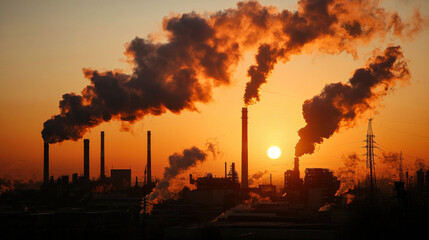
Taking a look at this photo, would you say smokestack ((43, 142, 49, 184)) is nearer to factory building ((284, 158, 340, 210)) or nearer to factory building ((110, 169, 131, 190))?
factory building ((110, 169, 131, 190))

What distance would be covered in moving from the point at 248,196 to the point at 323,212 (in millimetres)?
26247

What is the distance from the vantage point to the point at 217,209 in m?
77.3

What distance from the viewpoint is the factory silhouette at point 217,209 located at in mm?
51656

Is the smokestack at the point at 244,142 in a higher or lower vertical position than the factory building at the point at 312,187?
higher

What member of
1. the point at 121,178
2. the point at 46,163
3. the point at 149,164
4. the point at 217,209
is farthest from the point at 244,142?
the point at 121,178

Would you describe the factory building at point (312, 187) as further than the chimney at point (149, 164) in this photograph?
No

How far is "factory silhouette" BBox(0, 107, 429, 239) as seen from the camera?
51656 mm

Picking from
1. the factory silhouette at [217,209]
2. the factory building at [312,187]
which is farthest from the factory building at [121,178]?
the factory building at [312,187]

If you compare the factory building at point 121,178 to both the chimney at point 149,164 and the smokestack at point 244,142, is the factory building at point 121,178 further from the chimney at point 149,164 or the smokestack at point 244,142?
the smokestack at point 244,142

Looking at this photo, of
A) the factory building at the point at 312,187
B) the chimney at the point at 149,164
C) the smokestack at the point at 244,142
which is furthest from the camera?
the chimney at the point at 149,164

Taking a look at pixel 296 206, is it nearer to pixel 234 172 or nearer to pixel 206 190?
pixel 206 190

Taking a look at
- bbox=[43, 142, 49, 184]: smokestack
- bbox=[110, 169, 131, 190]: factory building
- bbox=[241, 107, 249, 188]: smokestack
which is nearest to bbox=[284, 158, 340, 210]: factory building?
bbox=[241, 107, 249, 188]: smokestack

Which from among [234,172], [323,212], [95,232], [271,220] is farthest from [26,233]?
[234,172]

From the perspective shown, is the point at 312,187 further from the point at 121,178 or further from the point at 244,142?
the point at 121,178
